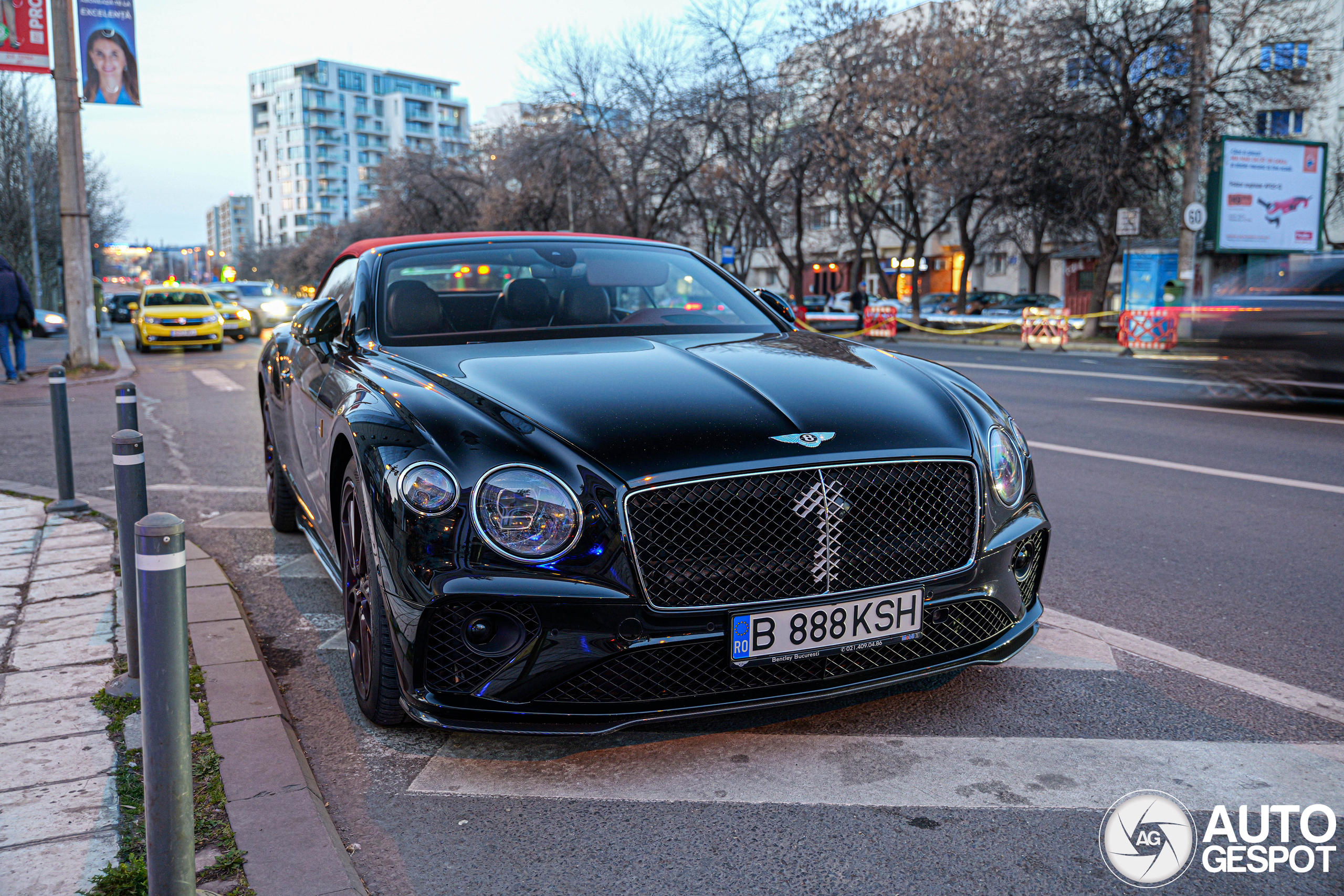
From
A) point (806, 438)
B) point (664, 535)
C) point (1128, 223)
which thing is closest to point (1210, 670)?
point (806, 438)

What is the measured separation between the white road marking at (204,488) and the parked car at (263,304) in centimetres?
2535

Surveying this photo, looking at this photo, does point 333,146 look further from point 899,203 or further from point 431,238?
point 431,238

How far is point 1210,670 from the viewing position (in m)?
3.84

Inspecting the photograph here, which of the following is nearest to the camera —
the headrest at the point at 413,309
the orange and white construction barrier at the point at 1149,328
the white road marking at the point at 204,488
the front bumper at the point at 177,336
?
the headrest at the point at 413,309

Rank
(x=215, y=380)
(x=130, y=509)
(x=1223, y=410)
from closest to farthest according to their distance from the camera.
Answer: (x=130, y=509) < (x=1223, y=410) < (x=215, y=380)

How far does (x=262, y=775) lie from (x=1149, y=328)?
908 inches

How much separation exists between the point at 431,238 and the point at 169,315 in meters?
23.7

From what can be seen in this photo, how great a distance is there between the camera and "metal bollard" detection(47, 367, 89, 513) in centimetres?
629

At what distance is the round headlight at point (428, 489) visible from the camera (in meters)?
2.92

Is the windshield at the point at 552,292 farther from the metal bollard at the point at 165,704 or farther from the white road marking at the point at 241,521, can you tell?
the white road marking at the point at 241,521

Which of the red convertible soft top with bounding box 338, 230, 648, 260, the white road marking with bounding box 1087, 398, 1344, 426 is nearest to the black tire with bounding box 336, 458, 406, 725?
the red convertible soft top with bounding box 338, 230, 648, 260

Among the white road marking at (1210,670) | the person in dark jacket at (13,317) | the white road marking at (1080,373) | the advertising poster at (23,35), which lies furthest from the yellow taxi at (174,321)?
the white road marking at (1210,670)

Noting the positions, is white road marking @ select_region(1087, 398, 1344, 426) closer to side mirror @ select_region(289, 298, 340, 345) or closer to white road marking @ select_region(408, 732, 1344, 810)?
white road marking @ select_region(408, 732, 1344, 810)

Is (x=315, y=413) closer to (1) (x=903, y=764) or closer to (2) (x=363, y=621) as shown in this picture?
(2) (x=363, y=621)
